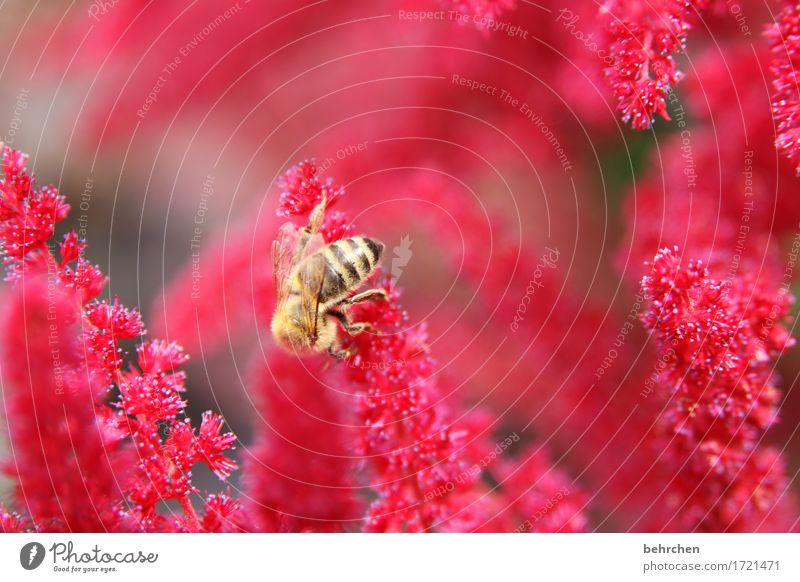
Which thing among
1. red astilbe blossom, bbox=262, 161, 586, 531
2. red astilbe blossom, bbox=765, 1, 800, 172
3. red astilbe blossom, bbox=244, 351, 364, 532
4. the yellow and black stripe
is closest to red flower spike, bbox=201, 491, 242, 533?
red astilbe blossom, bbox=244, 351, 364, 532

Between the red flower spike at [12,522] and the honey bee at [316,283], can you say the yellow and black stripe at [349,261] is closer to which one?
the honey bee at [316,283]

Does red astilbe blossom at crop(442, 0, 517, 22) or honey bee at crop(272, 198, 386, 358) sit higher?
red astilbe blossom at crop(442, 0, 517, 22)

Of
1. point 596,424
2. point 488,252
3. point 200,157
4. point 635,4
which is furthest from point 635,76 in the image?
point 200,157

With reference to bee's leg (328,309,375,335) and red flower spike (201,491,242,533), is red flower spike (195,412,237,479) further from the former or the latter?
bee's leg (328,309,375,335)

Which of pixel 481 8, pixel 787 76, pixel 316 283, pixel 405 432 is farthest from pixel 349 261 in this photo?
pixel 787 76
